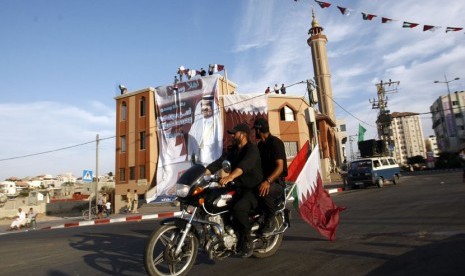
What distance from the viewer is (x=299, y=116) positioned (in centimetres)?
3328

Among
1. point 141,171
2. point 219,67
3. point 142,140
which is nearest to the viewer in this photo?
point 219,67

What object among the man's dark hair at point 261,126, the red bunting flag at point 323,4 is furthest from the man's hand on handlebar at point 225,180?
the red bunting flag at point 323,4

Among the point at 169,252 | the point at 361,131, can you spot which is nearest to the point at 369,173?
the point at 169,252

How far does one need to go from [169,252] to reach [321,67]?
199 ft

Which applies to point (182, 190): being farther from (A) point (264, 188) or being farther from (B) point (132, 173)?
(B) point (132, 173)

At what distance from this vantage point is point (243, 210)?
14.4 ft

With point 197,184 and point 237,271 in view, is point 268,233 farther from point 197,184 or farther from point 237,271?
point 197,184

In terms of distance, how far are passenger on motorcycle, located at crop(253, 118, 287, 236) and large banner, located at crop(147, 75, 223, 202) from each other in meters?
25.2

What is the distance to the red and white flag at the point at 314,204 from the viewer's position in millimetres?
5805

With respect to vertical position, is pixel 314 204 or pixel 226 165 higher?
pixel 226 165

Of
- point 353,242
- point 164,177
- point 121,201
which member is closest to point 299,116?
point 164,177

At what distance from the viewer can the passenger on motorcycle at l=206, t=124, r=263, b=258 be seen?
436cm

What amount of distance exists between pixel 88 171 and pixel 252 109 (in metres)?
15.6

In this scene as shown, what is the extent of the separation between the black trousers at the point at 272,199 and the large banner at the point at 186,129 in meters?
25.4
